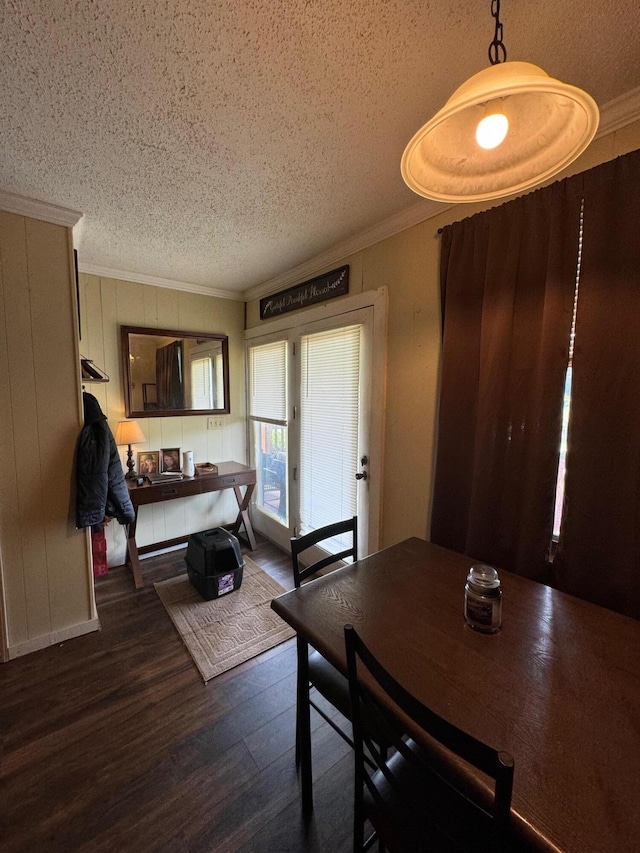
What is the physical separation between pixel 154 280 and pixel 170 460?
1620 millimetres

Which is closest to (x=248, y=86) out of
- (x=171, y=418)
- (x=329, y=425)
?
(x=329, y=425)

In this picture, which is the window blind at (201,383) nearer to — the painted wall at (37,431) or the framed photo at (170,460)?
Result: the framed photo at (170,460)

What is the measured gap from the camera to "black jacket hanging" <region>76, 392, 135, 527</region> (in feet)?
6.56

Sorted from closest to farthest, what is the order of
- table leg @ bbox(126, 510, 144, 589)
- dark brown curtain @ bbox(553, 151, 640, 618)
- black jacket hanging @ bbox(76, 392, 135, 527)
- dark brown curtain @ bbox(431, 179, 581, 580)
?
1. dark brown curtain @ bbox(553, 151, 640, 618)
2. dark brown curtain @ bbox(431, 179, 581, 580)
3. black jacket hanging @ bbox(76, 392, 135, 527)
4. table leg @ bbox(126, 510, 144, 589)

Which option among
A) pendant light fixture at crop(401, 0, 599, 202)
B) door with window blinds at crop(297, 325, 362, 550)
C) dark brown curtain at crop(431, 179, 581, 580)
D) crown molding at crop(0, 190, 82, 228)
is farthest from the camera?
door with window blinds at crop(297, 325, 362, 550)

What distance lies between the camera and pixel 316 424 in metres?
2.71

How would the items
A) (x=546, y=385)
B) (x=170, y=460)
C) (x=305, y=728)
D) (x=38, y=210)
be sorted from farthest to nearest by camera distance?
1. (x=170, y=460)
2. (x=38, y=210)
3. (x=546, y=385)
4. (x=305, y=728)

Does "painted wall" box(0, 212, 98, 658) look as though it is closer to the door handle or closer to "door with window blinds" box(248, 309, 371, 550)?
"door with window blinds" box(248, 309, 371, 550)

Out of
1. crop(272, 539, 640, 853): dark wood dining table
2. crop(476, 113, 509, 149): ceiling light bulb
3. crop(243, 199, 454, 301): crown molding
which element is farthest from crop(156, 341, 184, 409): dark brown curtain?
crop(476, 113, 509, 149): ceiling light bulb

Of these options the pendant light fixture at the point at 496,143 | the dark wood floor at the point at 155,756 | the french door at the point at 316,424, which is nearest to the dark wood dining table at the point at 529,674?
the dark wood floor at the point at 155,756

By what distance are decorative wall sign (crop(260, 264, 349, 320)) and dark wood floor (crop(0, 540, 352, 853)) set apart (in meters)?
2.40

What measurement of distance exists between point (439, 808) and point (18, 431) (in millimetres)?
2406

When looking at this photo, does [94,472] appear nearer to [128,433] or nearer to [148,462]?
[128,433]

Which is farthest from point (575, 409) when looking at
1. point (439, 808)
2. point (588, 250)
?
point (439, 808)
